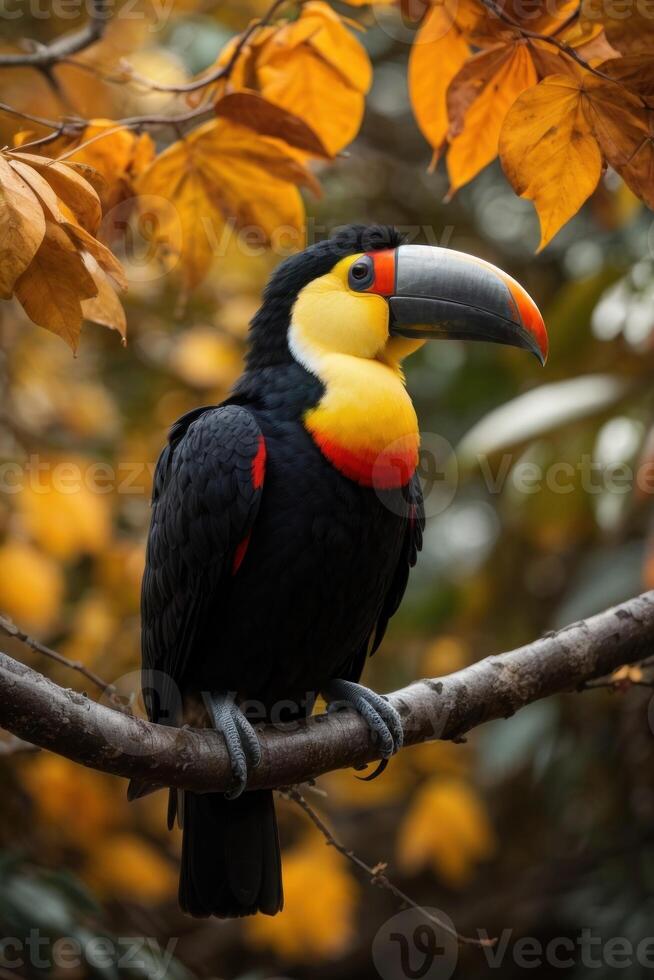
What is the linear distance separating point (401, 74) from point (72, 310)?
492 cm

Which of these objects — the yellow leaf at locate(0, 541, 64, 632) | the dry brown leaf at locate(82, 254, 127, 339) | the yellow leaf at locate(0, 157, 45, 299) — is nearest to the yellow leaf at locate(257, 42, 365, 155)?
the dry brown leaf at locate(82, 254, 127, 339)

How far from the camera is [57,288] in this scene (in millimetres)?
2158

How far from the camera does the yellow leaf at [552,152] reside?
2.28 meters

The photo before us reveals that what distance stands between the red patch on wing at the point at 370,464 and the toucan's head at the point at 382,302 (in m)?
0.31

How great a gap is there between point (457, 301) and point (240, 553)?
2.89 ft

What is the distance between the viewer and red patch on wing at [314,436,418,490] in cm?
283

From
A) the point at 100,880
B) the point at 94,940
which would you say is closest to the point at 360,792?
the point at 100,880

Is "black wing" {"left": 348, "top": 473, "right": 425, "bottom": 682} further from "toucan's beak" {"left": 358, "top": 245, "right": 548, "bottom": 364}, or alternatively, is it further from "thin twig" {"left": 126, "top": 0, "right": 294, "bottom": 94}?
"thin twig" {"left": 126, "top": 0, "right": 294, "bottom": 94}

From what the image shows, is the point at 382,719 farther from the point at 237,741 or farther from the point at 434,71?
the point at 434,71

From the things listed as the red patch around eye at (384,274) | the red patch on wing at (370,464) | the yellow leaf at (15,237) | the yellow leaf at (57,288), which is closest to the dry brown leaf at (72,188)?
the yellow leaf at (57,288)

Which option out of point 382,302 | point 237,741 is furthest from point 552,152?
point 237,741

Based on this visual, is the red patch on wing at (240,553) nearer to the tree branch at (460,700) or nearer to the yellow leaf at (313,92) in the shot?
the tree branch at (460,700)

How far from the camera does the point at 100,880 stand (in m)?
4.58

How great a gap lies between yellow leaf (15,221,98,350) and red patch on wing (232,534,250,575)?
842 millimetres
